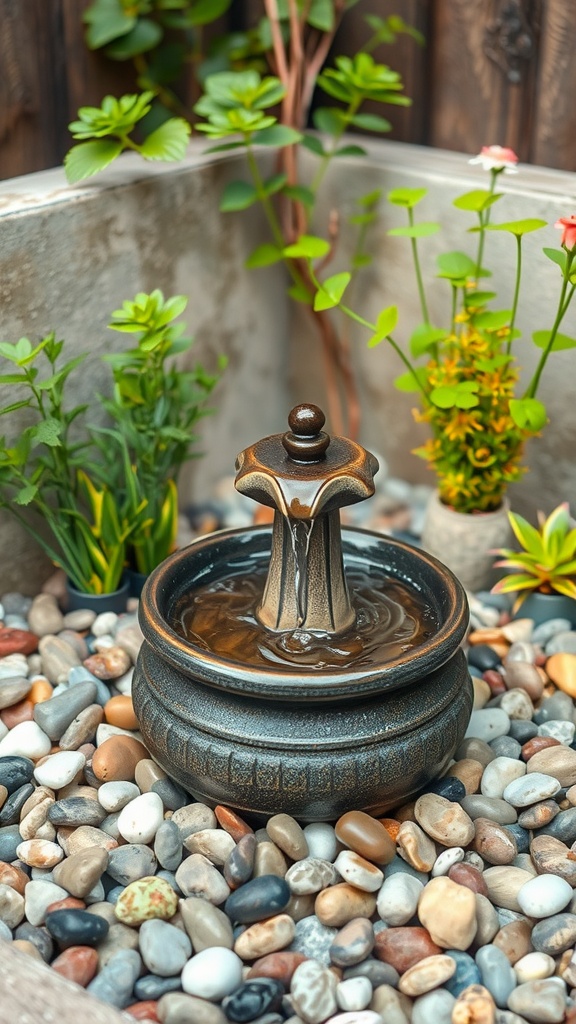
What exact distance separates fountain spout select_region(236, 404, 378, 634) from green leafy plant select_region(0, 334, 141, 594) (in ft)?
1.86

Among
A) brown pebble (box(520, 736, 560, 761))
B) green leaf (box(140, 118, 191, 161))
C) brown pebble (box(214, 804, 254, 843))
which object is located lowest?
brown pebble (box(520, 736, 560, 761))

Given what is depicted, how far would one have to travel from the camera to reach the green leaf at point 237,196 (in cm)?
291

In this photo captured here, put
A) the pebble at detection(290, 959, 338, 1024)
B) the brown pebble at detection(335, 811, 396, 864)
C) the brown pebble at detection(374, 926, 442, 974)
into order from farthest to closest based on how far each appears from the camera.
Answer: the brown pebble at detection(335, 811, 396, 864) → the brown pebble at detection(374, 926, 442, 974) → the pebble at detection(290, 959, 338, 1024)

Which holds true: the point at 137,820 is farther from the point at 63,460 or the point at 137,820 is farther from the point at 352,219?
the point at 352,219

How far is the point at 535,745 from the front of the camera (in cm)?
224

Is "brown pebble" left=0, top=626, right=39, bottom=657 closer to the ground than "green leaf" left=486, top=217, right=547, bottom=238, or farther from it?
closer to the ground

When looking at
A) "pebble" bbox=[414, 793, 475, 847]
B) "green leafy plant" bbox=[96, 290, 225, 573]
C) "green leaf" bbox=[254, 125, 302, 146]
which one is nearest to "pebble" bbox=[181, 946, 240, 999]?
"pebble" bbox=[414, 793, 475, 847]

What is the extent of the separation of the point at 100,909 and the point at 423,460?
1.80m

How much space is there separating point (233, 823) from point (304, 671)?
33 cm

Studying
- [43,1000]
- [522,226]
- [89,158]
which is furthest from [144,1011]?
[89,158]

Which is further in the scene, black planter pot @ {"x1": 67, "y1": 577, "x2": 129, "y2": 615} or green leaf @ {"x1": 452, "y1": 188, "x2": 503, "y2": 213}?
black planter pot @ {"x1": 67, "y1": 577, "x2": 129, "y2": 615}

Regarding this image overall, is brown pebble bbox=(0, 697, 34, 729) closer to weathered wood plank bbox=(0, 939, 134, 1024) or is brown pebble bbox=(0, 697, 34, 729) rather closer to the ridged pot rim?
the ridged pot rim

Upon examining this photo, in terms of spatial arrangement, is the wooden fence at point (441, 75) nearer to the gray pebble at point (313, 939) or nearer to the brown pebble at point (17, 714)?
the brown pebble at point (17, 714)

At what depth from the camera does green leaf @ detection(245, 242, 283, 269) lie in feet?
9.77
